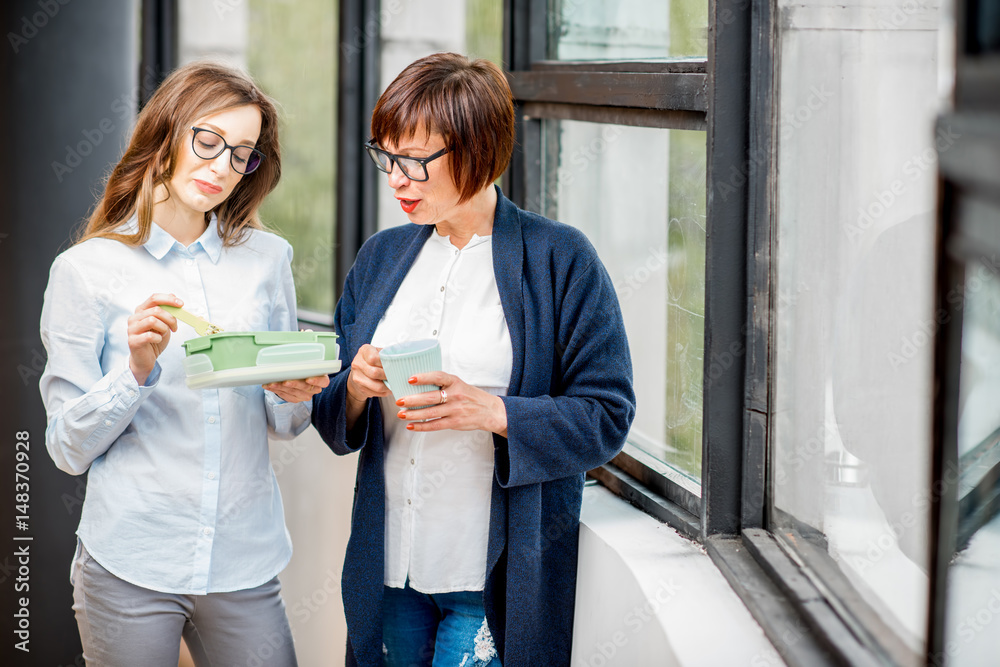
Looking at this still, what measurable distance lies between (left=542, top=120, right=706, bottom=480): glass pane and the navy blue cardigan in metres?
0.26

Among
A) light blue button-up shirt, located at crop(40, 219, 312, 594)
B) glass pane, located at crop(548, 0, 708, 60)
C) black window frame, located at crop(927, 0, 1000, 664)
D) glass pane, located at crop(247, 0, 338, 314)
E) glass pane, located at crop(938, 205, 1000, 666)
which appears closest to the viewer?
black window frame, located at crop(927, 0, 1000, 664)

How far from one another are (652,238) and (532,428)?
0.66 m

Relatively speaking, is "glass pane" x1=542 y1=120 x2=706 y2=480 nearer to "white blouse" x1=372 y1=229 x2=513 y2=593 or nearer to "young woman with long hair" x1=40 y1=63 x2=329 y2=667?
"white blouse" x1=372 y1=229 x2=513 y2=593

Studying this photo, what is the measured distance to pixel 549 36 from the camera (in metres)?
2.23

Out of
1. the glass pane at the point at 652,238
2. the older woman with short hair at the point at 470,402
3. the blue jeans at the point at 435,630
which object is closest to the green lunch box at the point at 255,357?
the older woman with short hair at the point at 470,402

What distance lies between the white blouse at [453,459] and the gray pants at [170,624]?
31cm

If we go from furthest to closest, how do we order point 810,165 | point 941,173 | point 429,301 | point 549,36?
1. point 549,36
2. point 429,301
3. point 810,165
4. point 941,173

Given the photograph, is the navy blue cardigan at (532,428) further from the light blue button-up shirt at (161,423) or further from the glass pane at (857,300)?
the glass pane at (857,300)

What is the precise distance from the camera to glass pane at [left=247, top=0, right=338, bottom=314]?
9.91 feet

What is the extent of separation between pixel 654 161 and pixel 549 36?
A: 66cm

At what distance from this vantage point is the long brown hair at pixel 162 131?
1.47m

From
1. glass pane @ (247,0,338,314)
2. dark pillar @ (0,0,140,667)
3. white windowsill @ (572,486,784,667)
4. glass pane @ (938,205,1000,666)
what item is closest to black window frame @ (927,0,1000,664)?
glass pane @ (938,205,1000,666)

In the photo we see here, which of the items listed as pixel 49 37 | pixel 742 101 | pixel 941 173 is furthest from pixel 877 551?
pixel 49 37

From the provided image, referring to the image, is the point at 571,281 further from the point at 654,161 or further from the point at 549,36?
the point at 549,36
